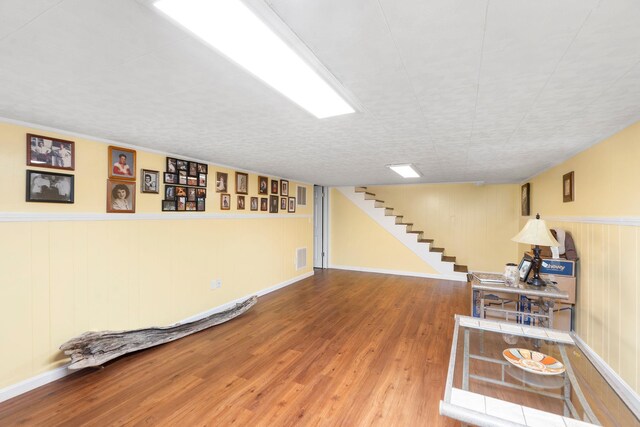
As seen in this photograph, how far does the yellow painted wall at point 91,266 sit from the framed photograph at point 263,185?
34.5 inches

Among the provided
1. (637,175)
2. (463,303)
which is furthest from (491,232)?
(637,175)

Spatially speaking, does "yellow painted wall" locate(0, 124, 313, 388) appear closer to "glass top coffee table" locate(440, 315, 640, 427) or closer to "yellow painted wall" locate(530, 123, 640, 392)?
"glass top coffee table" locate(440, 315, 640, 427)

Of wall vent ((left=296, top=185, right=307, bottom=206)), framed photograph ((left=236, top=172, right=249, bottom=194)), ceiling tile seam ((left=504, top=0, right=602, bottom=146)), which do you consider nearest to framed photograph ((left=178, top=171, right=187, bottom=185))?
framed photograph ((left=236, top=172, right=249, bottom=194))

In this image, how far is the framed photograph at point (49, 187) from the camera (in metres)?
2.26

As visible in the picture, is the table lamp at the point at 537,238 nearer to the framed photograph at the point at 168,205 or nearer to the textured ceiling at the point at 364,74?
the textured ceiling at the point at 364,74

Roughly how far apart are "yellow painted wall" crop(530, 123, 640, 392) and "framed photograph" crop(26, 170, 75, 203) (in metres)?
4.51

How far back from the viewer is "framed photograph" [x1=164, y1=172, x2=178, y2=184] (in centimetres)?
330

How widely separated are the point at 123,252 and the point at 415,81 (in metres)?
3.08

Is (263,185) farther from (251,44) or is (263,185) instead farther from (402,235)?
(251,44)

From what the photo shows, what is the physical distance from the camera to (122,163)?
2865 mm

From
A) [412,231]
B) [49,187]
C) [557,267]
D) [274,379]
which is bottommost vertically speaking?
[274,379]

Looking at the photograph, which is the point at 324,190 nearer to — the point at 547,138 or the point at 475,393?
the point at 547,138

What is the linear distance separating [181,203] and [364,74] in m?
2.90

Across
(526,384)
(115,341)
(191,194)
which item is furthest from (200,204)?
(526,384)
